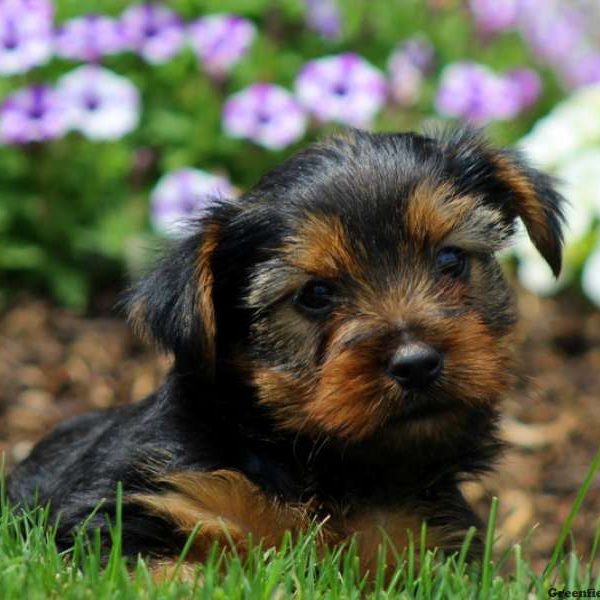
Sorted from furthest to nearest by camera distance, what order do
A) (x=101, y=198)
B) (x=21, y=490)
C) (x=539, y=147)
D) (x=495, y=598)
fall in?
(x=539, y=147) < (x=101, y=198) < (x=21, y=490) < (x=495, y=598)

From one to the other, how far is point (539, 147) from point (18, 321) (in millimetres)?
3762

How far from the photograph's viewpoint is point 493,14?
35.0 feet

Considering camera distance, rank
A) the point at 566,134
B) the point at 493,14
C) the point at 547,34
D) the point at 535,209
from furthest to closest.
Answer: the point at 547,34
the point at 493,14
the point at 566,134
the point at 535,209

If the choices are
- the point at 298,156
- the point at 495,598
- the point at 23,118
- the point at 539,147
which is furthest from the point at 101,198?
the point at 495,598

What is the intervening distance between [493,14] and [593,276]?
2689 millimetres

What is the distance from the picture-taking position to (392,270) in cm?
473

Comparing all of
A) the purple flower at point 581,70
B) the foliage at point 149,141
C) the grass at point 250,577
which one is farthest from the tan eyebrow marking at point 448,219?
the purple flower at point 581,70

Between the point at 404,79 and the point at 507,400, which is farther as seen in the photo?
the point at 404,79

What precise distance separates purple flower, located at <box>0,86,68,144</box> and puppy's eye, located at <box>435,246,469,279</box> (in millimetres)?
3923

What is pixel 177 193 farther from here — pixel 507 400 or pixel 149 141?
pixel 507 400

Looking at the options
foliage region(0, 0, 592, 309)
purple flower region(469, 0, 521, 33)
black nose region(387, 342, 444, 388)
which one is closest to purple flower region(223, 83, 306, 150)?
foliage region(0, 0, 592, 309)

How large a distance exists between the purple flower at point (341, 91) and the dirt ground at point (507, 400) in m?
1.80

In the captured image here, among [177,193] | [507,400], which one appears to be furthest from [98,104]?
[507,400]

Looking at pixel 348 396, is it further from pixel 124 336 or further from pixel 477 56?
pixel 477 56
